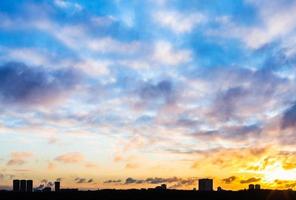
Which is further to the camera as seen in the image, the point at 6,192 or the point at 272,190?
the point at 272,190

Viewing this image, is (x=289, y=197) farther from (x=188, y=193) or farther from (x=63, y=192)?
(x=63, y=192)

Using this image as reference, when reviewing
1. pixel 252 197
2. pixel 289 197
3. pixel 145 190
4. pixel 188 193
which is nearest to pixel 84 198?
pixel 145 190

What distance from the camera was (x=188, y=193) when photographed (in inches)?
2188

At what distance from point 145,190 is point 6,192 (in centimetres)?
1159

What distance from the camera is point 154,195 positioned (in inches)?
2157

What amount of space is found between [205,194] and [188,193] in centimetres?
146

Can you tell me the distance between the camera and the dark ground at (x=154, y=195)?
2095 inches

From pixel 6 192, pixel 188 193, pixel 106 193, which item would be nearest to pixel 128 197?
pixel 106 193

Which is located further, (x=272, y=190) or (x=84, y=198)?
(x=272, y=190)

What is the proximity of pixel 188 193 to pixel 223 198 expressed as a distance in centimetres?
301

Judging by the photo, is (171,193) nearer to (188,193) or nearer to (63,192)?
(188,193)

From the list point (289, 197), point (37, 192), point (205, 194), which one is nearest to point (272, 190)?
point (289, 197)

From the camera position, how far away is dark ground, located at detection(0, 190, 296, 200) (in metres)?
53.2

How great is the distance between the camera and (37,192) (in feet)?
175
